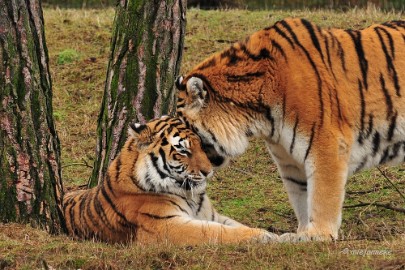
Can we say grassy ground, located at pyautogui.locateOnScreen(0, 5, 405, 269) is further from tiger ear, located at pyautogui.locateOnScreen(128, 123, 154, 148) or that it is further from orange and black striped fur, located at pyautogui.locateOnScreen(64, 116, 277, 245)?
tiger ear, located at pyautogui.locateOnScreen(128, 123, 154, 148)

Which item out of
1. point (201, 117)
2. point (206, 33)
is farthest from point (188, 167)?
point (206, 33)

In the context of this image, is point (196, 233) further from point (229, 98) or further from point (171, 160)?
point (229, 98)

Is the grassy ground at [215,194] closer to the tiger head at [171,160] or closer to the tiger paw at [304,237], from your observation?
the tiger paw at [304,237]

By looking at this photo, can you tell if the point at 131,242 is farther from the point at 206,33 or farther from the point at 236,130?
the point at 206,33

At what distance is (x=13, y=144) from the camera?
6.68m

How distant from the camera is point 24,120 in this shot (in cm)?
670

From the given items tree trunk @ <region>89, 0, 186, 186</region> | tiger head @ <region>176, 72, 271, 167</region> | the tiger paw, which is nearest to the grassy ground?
the tiger paw

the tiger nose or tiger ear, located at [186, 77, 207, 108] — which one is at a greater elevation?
tiger ear, located at [186, 77, 207, 108]

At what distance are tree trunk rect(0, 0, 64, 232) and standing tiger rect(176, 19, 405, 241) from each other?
3.27 ft

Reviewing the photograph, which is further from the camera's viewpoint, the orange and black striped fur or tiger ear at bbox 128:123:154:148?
tiger ear at bbox 128:123:154:148

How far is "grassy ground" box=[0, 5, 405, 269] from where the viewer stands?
223 inches

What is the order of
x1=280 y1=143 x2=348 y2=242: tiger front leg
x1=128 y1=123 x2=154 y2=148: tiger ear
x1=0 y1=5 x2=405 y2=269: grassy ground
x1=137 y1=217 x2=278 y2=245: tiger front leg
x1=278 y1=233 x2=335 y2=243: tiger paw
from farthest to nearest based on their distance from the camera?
x1=128 y1=123 x2=154 y2=148: tiger ear → x1=280 y1=143 x2=348 y2=242: tiger front leg → x1=278 y1=233 x2=335 y2=243: tiger paw → x1=137 y1=217 x2=278 y2=245: tiger front leg → x1=0 y1=5 x2=405 y2=269: grassy ground

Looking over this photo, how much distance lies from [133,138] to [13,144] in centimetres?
86

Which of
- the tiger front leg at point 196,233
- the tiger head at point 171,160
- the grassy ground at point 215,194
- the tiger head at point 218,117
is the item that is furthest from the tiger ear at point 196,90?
the grassy ground at point 215,194
